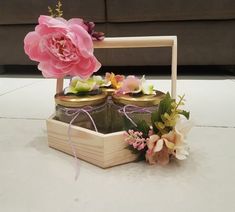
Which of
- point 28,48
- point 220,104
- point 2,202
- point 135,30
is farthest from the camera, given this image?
point 135,30

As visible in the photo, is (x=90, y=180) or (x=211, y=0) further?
(x=211, y=0)

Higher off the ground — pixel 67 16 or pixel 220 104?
pixel 67 16

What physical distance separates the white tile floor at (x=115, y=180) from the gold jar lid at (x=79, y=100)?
94 mm

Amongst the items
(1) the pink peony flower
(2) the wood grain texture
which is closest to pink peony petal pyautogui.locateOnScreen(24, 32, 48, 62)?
(1) the pink peony flower

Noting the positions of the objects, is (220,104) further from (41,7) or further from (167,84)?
(41,7)

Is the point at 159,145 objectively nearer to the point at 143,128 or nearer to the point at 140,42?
the point at 143,128

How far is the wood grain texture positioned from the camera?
474 mm

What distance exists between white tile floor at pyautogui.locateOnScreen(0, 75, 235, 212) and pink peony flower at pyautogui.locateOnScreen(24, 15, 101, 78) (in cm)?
15

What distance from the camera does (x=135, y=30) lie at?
1380mm

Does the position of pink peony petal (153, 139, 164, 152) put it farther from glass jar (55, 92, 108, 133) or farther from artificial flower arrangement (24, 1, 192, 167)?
glass jar (55, 92, 108, 133)

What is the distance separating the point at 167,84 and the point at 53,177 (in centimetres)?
85

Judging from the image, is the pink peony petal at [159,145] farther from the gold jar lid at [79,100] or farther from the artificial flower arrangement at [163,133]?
the gold jar lid at [79,100]

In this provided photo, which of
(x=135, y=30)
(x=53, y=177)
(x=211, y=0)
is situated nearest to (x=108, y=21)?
(x=135, y=30)

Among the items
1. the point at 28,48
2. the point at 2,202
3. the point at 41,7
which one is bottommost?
the point at 2,202
